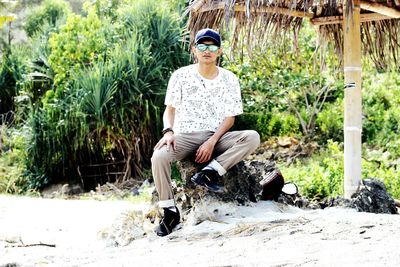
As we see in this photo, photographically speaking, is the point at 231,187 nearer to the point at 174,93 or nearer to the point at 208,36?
the point at 174,93

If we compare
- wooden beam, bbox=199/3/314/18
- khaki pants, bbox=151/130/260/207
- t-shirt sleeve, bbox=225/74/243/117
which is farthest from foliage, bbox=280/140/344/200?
khaki pants, bbox=151/130/260/207

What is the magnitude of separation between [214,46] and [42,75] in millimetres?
9092

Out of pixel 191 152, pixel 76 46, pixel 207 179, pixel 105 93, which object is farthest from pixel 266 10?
pixel 76 46

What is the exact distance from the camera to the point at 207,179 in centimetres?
564

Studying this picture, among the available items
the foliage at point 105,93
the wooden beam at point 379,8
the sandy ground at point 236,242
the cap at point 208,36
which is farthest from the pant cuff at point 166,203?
the foliage at point 105,93

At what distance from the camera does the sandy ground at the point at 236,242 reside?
4465 mm

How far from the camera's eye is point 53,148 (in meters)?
13.4

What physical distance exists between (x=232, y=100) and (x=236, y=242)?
135 cm

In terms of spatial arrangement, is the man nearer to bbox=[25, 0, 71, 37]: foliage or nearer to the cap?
the cap

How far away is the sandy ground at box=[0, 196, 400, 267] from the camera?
176 inches

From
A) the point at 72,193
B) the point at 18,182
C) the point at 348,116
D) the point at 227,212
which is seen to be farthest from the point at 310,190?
the point at 18,182

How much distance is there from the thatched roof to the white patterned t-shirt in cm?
75

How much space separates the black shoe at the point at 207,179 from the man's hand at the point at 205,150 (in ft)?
0.38

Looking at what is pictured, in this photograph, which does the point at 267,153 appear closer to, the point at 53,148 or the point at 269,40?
the point at 53,148
